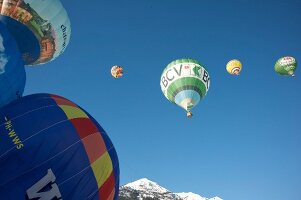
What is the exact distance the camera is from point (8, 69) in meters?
12.5

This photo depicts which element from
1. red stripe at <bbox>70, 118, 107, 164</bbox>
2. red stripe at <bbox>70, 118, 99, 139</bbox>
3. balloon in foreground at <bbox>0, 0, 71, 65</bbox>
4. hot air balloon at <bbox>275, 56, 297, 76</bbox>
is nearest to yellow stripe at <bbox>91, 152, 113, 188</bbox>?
red stripe at <bbox>70, 118, 107, 164</bbox>

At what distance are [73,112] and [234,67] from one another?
37679 mm

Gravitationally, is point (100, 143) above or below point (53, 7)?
below

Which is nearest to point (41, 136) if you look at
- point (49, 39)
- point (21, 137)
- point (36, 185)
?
point (21, 137)

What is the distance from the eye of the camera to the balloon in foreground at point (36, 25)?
14.4 meters

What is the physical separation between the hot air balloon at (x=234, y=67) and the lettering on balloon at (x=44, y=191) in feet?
127

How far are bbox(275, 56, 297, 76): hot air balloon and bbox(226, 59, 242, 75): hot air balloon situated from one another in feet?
18.4

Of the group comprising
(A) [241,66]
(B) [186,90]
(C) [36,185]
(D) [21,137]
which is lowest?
(C) [36,185]

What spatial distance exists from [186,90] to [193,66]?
1968 millimetres

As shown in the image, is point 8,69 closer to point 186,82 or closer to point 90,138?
point 90,138

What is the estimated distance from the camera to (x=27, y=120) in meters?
9.29

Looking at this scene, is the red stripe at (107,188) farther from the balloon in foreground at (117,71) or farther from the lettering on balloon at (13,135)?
the balloon in foreground at (117,71)

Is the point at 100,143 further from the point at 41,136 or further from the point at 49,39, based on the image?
the point at 49,39

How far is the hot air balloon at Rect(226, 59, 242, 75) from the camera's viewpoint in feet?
150
